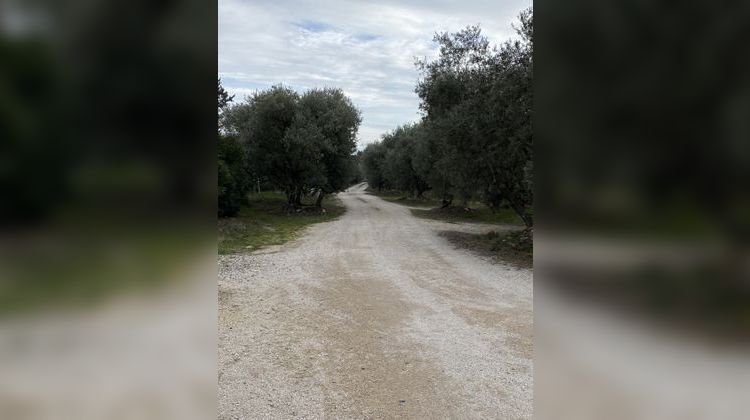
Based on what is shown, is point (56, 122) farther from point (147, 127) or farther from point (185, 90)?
point (185, 90)

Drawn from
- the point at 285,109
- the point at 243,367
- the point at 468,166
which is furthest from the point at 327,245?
the point at 285,109

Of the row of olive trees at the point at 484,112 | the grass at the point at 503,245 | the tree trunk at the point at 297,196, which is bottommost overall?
the grass at the point at 503,245

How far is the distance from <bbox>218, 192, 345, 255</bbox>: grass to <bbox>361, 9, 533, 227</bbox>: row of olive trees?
8834 millimetres

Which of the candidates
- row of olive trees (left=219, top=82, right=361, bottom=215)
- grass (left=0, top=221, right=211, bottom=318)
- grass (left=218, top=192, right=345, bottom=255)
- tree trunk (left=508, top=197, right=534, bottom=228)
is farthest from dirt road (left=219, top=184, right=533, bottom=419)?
row of olive trees (left=219, top=82, right=361, bottom=215)

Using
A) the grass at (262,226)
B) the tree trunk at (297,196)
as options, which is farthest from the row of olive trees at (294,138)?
the grass at (262,226)

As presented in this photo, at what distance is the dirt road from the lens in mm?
Result: 5426

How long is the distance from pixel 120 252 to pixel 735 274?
4.82 ft

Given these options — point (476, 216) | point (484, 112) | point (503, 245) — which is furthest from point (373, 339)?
point (476, 216)

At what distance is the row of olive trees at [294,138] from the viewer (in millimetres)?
31219

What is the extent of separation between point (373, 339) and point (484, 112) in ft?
35.4

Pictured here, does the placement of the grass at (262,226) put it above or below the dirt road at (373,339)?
above

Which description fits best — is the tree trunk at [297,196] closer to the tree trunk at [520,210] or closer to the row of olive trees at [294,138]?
the row of olive trees at [294,138]

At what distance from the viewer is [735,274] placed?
3.11ft

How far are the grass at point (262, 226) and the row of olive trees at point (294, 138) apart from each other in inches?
87.9
